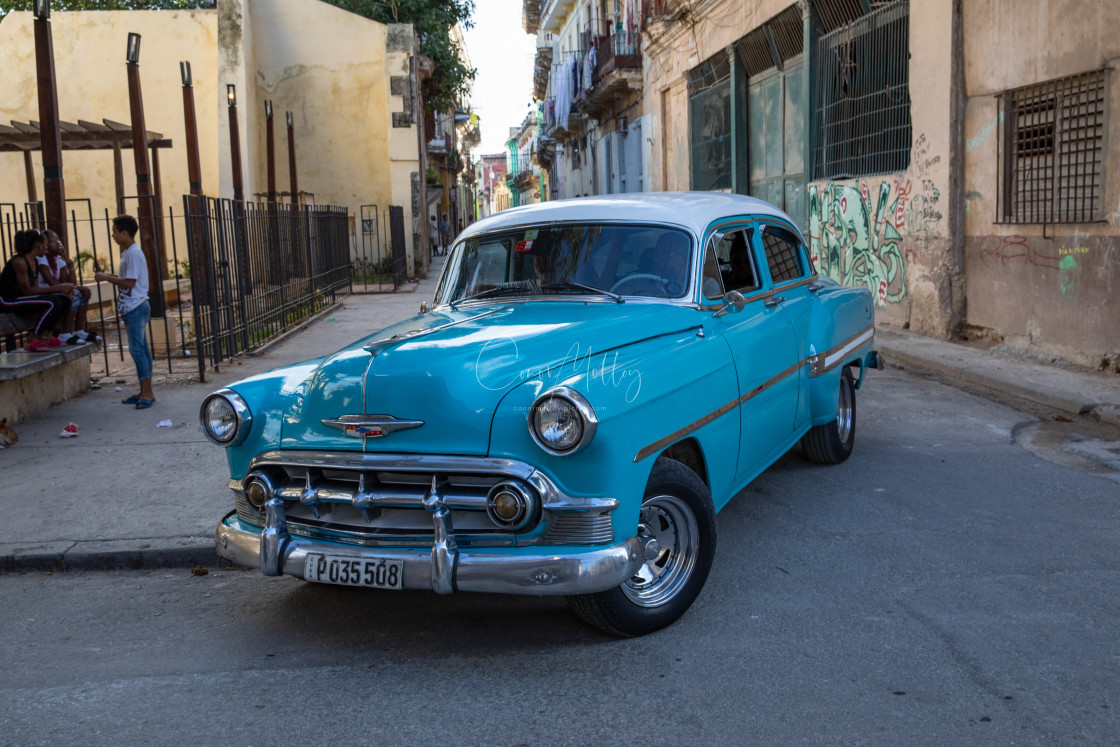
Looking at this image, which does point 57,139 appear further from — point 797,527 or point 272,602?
point 797,527

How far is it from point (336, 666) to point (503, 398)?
1137 mm

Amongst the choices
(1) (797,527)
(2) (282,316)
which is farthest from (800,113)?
(1) (797,527)

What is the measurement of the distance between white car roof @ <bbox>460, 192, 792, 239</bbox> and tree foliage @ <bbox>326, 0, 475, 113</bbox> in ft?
77.3

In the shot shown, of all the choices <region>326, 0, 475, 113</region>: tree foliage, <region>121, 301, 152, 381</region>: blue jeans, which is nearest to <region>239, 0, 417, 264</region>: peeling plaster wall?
<region>326, 0, 475, 113</region>: tree foliage

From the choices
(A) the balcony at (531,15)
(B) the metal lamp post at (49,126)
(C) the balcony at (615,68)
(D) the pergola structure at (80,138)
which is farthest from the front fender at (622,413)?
(A) the balcony at (531,15)

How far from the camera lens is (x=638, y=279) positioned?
14.9ft

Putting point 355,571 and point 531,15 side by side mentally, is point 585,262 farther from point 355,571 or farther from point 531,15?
point 531,15

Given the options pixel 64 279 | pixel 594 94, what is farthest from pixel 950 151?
pixel 594 94

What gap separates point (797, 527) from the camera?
15.9 feet

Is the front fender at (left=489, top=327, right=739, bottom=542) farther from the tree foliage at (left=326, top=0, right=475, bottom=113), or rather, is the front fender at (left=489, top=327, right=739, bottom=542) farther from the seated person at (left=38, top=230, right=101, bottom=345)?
the tree foliage at (left=326, top=0, right=475, bottom=113)

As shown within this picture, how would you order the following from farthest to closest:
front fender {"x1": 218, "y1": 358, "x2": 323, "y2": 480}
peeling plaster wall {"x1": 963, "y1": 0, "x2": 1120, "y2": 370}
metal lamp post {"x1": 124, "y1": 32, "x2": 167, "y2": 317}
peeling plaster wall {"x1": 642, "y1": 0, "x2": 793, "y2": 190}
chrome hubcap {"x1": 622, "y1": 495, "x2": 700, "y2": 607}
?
peeling plaster wall {"x1": 642, "y1": 0, "x2": 793, "y2": 190} → metal lamp post {"x1": 124, "y1": 32, "x2": 167, "y2": 317} → peeling plaster wall {"x1": 963, "y1": 0, "x2": 1120, "y2": 370} → front fender {"x1": 218, "y1": 358, "x2": 323, "y2": 480} → chrome hubcap {"x1": 622, "y1": 495, "x2": 700, "y2": 607}

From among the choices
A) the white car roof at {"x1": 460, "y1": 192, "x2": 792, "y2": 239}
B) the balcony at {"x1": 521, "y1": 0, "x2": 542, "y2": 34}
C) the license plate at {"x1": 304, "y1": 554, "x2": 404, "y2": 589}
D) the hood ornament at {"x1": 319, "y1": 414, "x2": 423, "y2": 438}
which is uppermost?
the balcony at {"x1": 521, "y1": 0, "x2": 542, "y2": 34}

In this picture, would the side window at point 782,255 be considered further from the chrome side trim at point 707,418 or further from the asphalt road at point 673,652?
the asphalt road at point 673,652

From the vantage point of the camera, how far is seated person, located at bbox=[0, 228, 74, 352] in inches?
332
